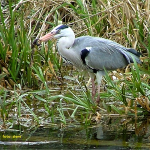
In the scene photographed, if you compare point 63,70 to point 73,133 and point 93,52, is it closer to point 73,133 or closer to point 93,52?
point 93,52

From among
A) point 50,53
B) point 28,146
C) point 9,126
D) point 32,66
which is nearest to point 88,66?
point 32,66

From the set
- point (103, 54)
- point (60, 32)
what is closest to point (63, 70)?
point (103, 54)

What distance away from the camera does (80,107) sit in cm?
596

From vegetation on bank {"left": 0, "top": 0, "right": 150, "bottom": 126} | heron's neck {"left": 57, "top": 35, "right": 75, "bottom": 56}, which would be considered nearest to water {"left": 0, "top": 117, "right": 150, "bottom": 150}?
vegetation on bank {"left": 0, "top": 0, "right": 150, "bottom": 126}

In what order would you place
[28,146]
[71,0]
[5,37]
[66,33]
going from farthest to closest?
[71,0] → [5,37] → [66,33] → [28,146]

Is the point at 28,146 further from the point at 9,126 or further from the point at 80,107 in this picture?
the point at 80,107

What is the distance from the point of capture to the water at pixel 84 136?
4.38 metres

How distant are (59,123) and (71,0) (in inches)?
153

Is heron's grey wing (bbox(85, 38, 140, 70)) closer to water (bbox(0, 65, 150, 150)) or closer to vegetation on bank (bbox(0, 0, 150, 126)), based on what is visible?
vegetation on bank (bbox(0, 0, 150, 126))

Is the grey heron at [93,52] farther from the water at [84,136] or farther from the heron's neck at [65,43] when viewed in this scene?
the water at [84,136]

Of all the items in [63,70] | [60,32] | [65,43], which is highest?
[60,32]

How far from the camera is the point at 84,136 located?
4.75m

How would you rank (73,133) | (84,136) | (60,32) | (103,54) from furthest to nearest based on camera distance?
(103,54)
(60,32)
(73,133)
(84,136)

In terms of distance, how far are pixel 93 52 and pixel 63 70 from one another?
1.53 meters
